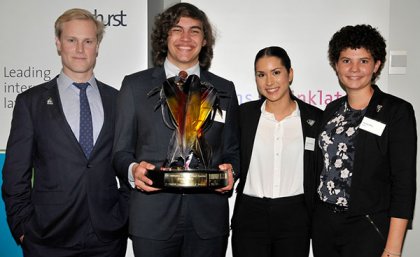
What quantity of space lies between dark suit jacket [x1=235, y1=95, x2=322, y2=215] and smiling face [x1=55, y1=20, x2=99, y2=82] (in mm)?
1019

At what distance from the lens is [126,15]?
3.00 metres

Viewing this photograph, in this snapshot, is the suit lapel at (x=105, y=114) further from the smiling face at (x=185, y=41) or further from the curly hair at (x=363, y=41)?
the curly hair at (x=363, y=41)

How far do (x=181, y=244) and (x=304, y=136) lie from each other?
976 millimetres

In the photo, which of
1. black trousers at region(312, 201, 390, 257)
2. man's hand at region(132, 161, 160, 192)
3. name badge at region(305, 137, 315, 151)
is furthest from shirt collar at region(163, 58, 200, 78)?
black trousers at region(312, 201, 390, 257)

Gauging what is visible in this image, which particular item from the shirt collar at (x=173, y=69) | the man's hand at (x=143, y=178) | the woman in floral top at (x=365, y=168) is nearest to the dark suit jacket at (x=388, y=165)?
the woman in floral top at (x=365, y=168)

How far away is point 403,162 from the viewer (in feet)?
7.25

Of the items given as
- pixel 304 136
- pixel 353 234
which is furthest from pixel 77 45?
pixel 353 234

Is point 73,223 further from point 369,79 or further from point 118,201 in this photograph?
point 369,79

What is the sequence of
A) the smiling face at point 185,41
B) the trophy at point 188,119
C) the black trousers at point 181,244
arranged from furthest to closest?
1. the smiling face at point 185,41
2. the black trousers at point 181,244
3. the trophy at point 188,119

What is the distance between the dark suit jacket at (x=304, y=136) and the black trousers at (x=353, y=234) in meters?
0.19

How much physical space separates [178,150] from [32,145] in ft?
3.01

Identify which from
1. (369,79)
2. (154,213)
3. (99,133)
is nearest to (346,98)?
(369,79)

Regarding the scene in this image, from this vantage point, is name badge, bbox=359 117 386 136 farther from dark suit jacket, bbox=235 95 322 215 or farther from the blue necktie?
the blue necktie

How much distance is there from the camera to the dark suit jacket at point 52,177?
2389 millimetres
